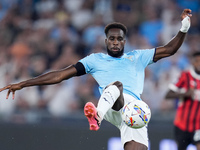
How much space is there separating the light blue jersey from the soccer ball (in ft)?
1.55

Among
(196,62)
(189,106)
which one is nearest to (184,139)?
(189,106)

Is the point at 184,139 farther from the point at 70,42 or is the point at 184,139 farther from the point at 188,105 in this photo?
the point at 70,42

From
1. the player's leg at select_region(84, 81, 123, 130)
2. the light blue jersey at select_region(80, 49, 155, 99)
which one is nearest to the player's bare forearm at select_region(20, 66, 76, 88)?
the light blue jersey at select_region(80, 49, 155, 99)

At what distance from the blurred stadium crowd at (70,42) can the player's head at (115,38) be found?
331 centimetres

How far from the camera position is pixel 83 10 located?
1260 cm

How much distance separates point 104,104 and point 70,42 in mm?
5799

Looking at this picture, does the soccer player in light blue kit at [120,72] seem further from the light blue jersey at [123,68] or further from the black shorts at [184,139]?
the black shorts at [184,139]

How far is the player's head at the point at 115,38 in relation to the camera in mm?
6875

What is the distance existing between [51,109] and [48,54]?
1.69m

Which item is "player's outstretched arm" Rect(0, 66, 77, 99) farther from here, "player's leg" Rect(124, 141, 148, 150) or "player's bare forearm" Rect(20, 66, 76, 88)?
"player's leg" Rect(124, 141, 148, 150)

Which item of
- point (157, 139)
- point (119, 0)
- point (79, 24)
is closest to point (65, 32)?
point (79, 24)

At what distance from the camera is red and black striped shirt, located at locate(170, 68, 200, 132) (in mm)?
8914

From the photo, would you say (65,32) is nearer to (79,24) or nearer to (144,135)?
(79,24)

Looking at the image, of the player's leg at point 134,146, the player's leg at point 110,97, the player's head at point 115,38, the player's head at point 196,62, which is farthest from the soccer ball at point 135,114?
the player's head at point 196,62
